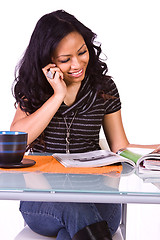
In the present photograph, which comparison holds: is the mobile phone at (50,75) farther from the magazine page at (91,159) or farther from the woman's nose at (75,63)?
the magazine page at (91,159)

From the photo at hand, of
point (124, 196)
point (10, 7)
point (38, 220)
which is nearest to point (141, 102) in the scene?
point (10, 7)

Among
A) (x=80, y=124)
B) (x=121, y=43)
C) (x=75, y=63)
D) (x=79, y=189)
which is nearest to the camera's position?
(x=79, y=189)

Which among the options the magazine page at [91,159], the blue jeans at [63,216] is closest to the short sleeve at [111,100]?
the magazine page at [91,159]

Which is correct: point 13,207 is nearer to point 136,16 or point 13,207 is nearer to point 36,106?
point 36,106

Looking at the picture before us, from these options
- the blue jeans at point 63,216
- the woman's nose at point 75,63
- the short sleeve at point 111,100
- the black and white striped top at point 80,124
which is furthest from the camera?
the short sleeve at point 111,100

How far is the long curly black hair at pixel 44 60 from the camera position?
1665mm

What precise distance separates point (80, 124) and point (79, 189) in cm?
94

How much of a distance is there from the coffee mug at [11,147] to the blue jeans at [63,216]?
17 cm

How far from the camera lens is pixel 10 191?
846mm

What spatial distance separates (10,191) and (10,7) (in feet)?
9.52

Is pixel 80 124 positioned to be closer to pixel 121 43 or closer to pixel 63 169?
pixel 63 169

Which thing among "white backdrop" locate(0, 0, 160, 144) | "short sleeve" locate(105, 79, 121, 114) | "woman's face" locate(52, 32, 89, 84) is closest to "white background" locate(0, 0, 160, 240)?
"white backdrop" locate(0, 0, 160, 144)

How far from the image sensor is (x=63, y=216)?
3.59 ft

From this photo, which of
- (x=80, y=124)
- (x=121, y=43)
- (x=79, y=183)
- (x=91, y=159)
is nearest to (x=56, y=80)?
(x=80, y=124)
